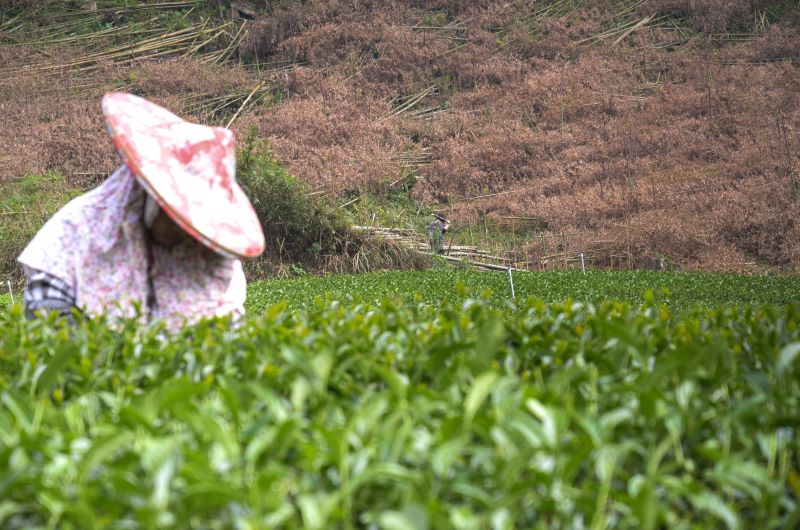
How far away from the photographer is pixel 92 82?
27797mm

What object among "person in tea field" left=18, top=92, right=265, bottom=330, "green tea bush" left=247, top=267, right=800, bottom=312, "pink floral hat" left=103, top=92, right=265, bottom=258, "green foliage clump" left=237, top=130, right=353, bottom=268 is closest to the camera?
"pink floral hat" left=103, top=92, right=265, bottom=258

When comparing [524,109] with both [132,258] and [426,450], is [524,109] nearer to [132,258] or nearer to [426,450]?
[132,258]

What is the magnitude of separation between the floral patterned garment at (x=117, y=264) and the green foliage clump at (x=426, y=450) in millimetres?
1180

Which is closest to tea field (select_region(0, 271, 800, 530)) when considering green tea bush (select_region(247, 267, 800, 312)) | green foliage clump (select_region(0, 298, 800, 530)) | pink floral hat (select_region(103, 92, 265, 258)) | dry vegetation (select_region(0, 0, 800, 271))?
green foliage clump (select_region(0, 298, 800, 530))

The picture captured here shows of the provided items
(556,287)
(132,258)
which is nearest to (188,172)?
(132,258)

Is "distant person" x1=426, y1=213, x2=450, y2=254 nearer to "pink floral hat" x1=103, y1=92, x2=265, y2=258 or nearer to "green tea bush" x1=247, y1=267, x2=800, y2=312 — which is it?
"green tea bush" x1=247, y1=267, x2=800, y2=312

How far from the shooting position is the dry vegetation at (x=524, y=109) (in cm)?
1967

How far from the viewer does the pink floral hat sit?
2809 mm

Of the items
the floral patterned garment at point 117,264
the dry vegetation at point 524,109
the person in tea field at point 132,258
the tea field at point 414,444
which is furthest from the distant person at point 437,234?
the tea field at point 414,444

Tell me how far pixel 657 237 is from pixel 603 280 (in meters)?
5.19

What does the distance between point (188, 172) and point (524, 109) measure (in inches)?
950

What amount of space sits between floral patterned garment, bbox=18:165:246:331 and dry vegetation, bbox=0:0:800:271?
1530cm

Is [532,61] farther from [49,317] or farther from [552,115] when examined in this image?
[49,317]

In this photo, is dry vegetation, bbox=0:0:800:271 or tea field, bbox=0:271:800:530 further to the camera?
dry vegetation, bbox=0:0:800:271
